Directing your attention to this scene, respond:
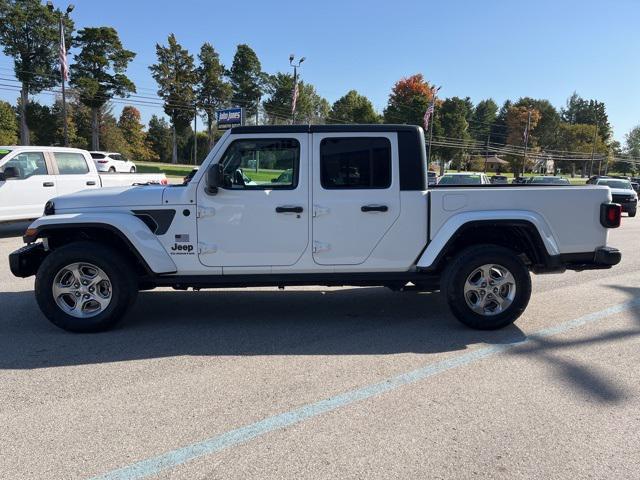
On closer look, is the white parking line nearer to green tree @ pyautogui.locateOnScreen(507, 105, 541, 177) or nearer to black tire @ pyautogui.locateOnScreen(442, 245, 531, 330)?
black tire @ pyautogui.locateOnScreen(442, 245, 531, 330)

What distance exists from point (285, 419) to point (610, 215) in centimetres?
397

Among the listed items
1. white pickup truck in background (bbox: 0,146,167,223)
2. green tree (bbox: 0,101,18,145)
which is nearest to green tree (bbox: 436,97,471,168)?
green tree (bbox: 0,101,18,145)

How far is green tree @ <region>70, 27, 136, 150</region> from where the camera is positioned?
177 feet

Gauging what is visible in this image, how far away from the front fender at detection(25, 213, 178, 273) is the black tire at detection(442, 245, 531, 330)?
285 cm

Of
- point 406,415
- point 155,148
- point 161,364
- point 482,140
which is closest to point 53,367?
point 161,364

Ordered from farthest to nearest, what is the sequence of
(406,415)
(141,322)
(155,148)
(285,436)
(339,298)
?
(155,148) < (339,298) < (141,322) < (406,415) < (285,436)

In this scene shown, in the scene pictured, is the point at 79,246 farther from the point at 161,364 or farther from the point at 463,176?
the point at 463,176

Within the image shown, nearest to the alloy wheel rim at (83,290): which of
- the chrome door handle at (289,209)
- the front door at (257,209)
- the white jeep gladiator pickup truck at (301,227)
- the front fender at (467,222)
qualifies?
the white jeep gladiator pickup truck at (301,227)

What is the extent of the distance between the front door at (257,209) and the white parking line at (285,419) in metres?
1.68

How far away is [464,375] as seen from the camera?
13.3 feet

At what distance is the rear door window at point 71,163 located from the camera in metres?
11.5

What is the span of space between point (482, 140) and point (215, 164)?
141111mm

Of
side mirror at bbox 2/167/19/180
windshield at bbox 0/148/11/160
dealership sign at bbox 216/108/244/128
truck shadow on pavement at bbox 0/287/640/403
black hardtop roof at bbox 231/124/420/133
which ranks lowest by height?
truck shadow on pavement at bbox 0/287/640/403

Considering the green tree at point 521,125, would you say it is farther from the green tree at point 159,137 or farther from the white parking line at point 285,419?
the white parking line at point 285,419
